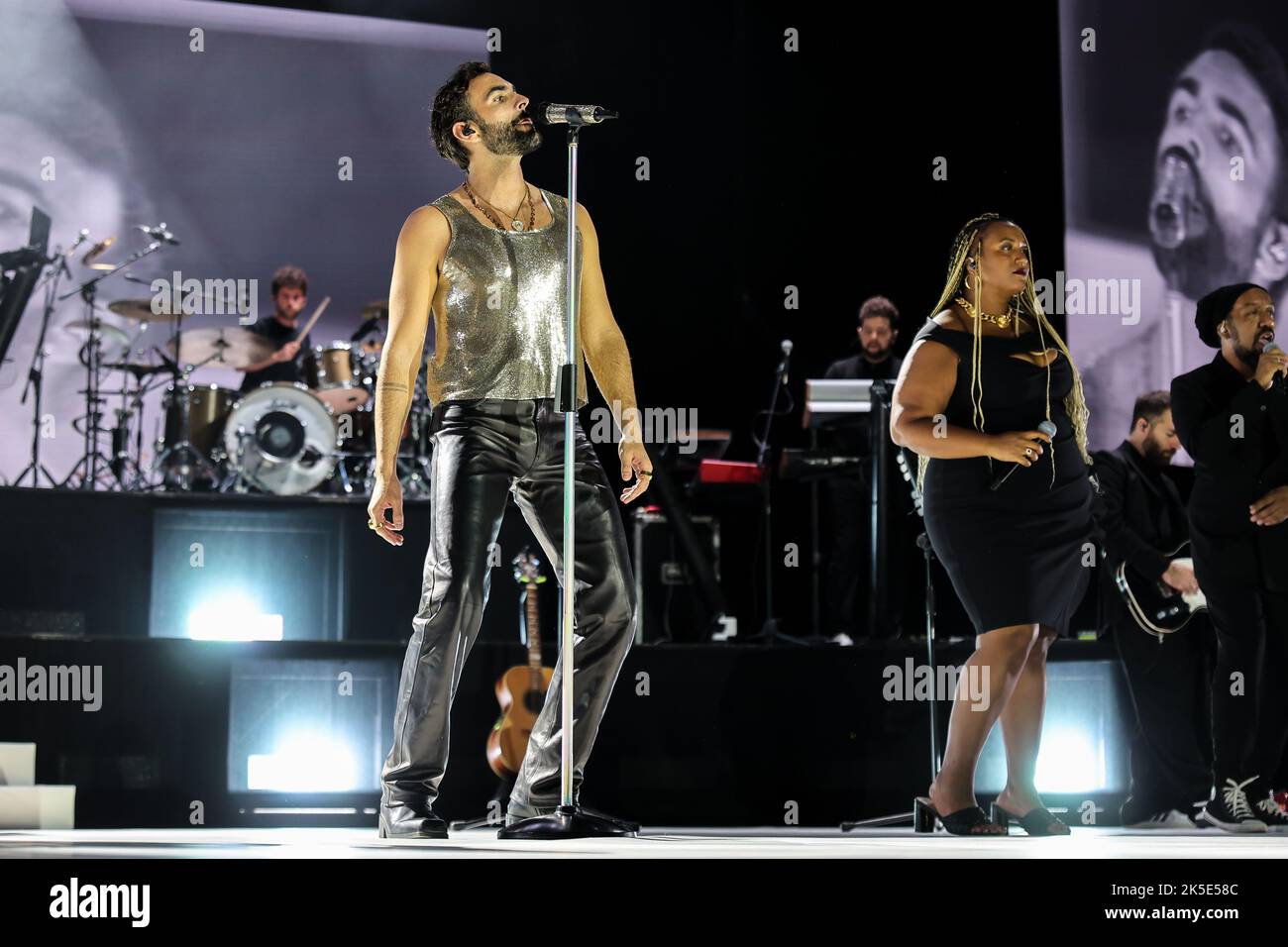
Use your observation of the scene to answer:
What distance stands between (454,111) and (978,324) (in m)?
1.43

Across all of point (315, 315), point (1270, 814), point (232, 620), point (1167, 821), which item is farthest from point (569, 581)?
point (315, 315)

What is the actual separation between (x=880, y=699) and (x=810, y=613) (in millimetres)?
2119

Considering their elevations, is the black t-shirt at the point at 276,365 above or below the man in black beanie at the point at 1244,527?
above

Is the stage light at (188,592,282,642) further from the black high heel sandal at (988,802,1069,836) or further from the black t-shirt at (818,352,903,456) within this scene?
the black high heel sandal at (988,802,1069,836)

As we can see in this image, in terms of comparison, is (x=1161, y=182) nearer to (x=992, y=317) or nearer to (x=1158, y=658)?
(x=1158, y=658)

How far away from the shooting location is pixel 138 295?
30.1 ft

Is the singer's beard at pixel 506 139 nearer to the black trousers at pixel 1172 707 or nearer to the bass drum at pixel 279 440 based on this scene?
the black trousers at pixel 1172 707

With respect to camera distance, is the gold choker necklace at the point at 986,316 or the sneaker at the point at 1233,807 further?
the sneaker at the point at 1233,807

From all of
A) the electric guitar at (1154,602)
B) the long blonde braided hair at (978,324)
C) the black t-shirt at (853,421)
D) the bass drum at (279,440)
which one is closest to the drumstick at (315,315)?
the bass drum at (279,440)

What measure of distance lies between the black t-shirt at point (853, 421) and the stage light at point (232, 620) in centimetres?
264

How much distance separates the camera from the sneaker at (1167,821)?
5.58 metres

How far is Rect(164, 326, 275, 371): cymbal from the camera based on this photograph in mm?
8641

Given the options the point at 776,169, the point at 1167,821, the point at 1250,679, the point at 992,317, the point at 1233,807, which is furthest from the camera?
the point at 776,169

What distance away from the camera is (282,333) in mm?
8867
